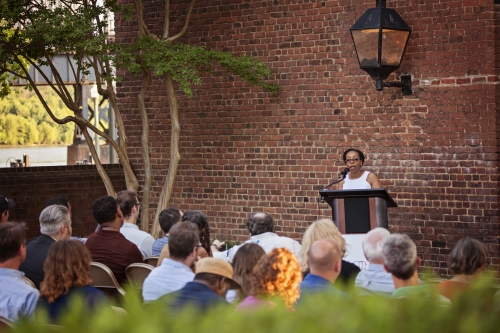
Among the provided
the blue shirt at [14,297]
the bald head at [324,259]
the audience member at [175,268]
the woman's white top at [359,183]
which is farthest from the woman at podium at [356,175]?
the blue shirt at [14,297]

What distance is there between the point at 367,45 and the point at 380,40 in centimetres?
20

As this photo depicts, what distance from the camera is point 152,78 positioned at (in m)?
12.4

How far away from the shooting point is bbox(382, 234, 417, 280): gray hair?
186 inches

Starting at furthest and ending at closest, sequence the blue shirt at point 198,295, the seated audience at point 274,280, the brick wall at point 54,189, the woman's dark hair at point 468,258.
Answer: the brick wall at point 54,189, the woman's dark hair at point 468,258, the blue shirt at point 198,295, the seated audience at point 274,280

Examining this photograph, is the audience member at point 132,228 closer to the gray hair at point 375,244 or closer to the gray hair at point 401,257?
the gray hair at point 375,244

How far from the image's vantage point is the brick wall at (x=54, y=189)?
41.4 feet

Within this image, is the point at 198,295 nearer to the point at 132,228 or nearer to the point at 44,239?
the point at 44,239

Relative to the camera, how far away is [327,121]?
10.7 meters

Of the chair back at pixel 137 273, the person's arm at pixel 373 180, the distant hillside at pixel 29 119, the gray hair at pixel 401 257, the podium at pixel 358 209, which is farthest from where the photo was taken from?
the distant hillside at pixel 29 119

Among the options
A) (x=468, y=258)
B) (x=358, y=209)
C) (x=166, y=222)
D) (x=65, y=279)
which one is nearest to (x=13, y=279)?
(x=65, y=279)

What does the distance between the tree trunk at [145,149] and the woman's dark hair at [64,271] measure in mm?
6831

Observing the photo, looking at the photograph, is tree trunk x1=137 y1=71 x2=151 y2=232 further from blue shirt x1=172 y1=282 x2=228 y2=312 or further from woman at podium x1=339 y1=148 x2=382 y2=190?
blue shirt x1=172 y1=282 x2=228 y2=312

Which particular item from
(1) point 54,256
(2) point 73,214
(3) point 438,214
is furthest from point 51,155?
(1) point 54,256

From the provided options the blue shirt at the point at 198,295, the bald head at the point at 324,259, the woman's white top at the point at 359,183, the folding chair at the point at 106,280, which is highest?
the woman's white top at the point at 359,183
